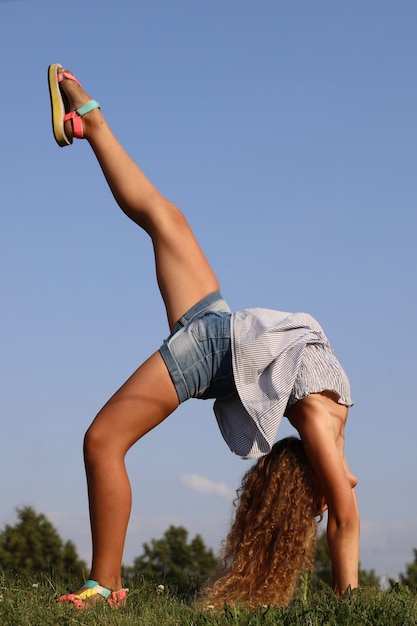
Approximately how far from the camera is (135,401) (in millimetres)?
4477

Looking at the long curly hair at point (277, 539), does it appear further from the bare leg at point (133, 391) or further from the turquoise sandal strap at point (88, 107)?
the turquoise sandal strap at point (88, 107)

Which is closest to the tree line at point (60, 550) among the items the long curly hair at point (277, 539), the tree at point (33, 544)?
the tree at point (33, 544)

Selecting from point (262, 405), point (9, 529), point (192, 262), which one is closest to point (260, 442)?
point (262, 405)

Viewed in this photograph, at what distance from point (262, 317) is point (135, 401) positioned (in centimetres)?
87

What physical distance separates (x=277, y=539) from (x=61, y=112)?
2.88 m

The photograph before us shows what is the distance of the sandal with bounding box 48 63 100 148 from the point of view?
17.3ft

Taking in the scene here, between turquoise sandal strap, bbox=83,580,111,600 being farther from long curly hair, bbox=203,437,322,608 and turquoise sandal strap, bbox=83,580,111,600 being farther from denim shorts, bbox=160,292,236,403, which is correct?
denim shorts, bbox=160,292,236,403

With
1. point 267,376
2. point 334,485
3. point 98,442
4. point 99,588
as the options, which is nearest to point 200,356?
point 267,376

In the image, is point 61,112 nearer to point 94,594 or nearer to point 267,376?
point 267,376

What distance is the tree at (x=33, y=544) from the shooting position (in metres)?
9.61

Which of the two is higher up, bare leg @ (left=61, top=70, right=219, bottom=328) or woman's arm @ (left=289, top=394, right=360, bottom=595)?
bare leg @ (left=61, top=70, right=219, bottom=328)

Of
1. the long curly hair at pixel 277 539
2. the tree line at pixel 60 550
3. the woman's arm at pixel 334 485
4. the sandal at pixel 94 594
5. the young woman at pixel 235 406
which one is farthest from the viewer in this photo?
the tree line at pixel 60 550

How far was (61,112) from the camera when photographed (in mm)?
5336

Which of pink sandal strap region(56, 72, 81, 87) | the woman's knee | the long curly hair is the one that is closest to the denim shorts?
the woman's knee
